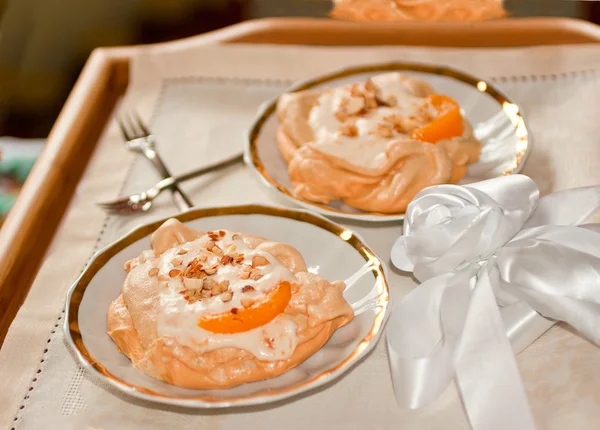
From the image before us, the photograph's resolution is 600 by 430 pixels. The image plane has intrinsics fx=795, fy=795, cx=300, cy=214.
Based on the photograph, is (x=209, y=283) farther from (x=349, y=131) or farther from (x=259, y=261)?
(x=349, y=131)

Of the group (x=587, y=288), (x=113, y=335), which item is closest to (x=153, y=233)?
(x=113, y=335)

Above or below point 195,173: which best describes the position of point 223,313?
above

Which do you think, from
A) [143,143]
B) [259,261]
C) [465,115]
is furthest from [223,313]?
[465,115]

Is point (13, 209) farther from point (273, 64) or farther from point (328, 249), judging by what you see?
point (273, 64)

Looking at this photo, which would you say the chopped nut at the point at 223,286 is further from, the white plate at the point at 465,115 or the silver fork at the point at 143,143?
the silver fork at the point at 143,143

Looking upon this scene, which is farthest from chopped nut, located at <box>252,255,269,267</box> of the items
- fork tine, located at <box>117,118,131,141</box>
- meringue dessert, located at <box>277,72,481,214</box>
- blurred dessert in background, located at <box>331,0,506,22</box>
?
blurred dessert in background, located at <box>331,0,506,22</box>

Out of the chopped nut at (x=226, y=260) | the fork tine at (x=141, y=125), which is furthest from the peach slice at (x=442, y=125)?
the fork tine at (x=141, y=125)
